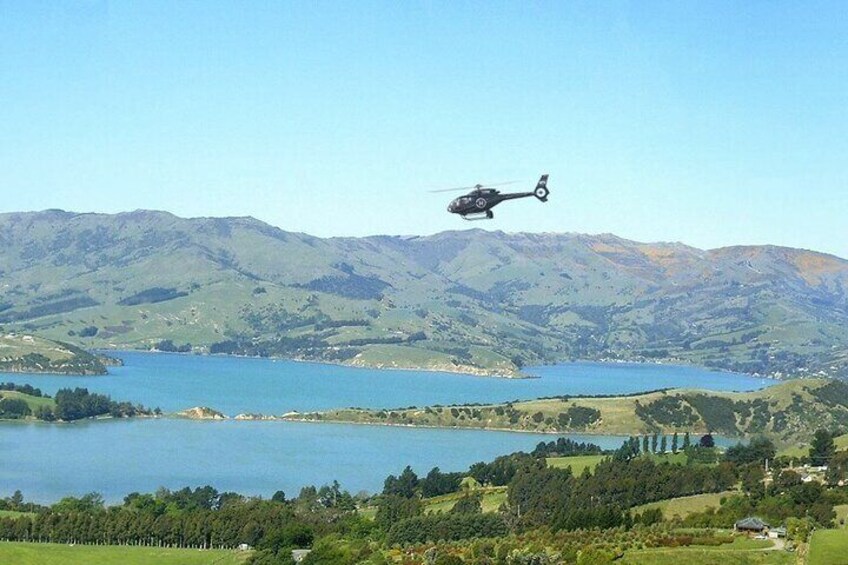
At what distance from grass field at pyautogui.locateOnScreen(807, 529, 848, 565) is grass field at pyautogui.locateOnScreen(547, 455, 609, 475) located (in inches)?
1301

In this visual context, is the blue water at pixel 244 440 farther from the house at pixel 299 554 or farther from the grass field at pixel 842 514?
the grass field at pixel 842 514

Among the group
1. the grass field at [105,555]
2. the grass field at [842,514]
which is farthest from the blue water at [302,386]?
the grass field at [842,514]

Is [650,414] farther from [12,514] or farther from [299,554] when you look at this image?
[299,554]

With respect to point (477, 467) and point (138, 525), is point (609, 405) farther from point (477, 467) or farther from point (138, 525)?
point (138, 525)

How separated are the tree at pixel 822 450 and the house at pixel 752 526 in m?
24.1

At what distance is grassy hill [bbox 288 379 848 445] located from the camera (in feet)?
401

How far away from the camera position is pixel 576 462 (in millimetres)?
80750

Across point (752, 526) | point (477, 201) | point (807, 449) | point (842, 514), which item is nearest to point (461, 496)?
point (807, 449)

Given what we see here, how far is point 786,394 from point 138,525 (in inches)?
3736

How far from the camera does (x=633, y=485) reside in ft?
194

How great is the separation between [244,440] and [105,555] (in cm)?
5687

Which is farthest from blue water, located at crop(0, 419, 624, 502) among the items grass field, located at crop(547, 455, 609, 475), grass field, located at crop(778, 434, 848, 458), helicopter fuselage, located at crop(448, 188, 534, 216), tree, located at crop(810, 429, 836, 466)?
helicopter fuselage, located at crop(448, 188, 534, 216)

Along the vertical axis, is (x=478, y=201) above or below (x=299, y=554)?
above

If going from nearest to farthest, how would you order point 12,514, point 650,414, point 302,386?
point 12,514 < point 650,414 < point 302,386
